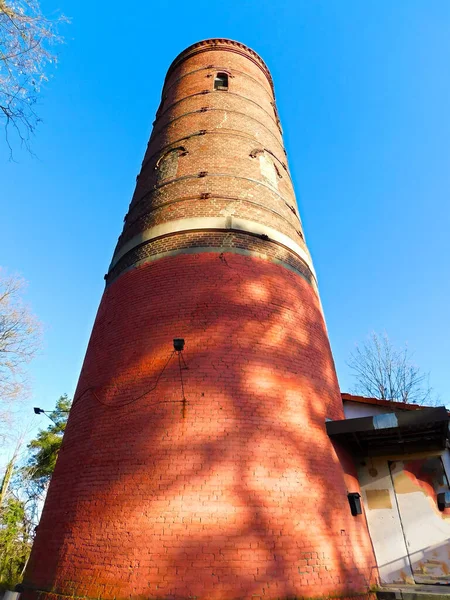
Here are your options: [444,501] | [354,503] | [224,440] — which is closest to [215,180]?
[224,440]

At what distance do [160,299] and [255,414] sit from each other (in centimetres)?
276

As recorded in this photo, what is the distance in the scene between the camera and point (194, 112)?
36.8ft

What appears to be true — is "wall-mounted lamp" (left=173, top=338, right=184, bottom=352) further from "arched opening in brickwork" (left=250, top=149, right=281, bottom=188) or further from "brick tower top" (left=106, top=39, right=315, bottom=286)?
"arched opening in brickwork" (left=250, top=149, right=281, bottom=188)

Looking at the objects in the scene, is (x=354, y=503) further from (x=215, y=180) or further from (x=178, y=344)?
(x=215, y=180)

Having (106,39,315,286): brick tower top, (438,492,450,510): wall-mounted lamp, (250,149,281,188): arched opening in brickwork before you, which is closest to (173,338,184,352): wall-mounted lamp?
(106,39,315,286): brick tower top

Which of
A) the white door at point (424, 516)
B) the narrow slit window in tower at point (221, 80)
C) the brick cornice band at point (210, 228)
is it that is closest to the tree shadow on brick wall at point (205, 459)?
the brick cornice band at point (210, 228)

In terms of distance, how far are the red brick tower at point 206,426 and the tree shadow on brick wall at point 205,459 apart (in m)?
0.02

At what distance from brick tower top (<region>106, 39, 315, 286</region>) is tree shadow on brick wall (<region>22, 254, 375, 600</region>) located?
0.76 metres

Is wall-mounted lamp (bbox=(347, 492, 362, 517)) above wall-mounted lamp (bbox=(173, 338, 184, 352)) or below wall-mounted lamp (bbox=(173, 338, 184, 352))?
below

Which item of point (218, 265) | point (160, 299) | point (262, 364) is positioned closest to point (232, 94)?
point (218, 265)

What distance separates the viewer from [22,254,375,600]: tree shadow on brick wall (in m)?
4.60

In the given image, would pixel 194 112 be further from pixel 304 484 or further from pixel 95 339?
pixel 304 484

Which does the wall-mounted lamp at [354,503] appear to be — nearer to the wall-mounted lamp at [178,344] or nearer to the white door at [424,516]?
the white door at [424,516]

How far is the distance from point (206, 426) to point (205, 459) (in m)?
0.45
